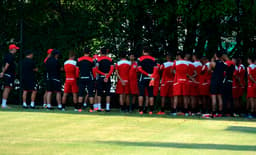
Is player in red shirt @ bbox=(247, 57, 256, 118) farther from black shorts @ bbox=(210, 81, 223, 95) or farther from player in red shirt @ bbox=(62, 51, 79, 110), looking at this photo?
player in red shirt @ bbox=(62, 51, 79, 110)

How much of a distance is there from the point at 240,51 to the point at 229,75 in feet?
12.2

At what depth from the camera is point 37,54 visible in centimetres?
2573

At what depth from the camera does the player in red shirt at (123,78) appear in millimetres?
22141

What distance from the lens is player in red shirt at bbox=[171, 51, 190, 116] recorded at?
2120 cm

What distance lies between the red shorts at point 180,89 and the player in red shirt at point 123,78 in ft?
5.26

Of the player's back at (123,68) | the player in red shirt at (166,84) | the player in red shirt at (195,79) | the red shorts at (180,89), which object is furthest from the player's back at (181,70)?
the player's back at (123,68)

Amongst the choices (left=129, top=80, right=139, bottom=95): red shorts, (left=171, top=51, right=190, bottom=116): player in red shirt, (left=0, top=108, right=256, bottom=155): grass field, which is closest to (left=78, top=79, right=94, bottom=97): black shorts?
(left=129, top=80, right=139, bottom=95): red shorts

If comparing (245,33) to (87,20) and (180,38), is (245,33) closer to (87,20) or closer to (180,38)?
(180,38)

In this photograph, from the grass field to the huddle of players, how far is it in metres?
2.80

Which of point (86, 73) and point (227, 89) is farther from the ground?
point (86, 73)

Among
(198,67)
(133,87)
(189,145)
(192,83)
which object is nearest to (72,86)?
(133,87)

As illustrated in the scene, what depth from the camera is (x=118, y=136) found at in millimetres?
13492

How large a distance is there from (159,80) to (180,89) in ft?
2.90

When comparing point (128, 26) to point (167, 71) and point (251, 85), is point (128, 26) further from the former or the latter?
point (251, 85)
